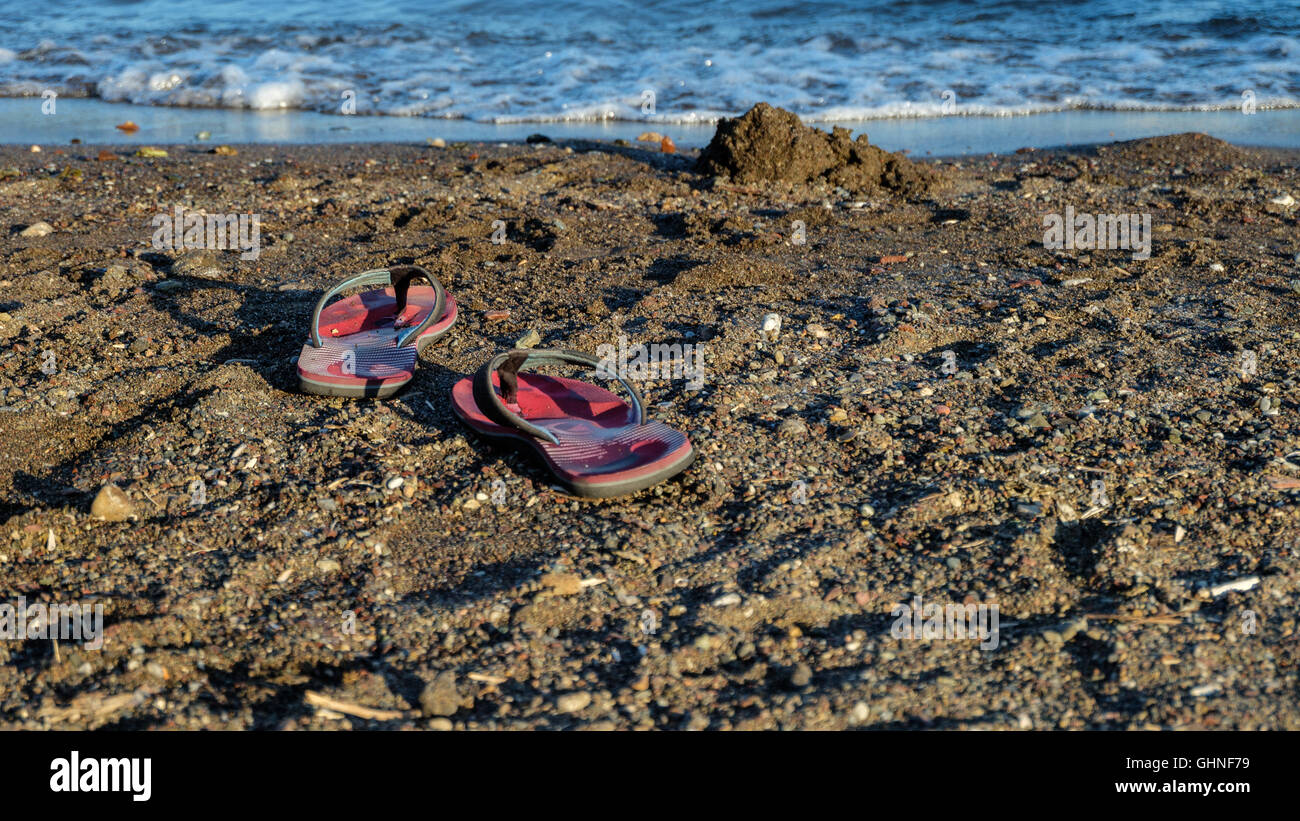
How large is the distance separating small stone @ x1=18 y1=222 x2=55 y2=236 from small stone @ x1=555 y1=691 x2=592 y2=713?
478cm

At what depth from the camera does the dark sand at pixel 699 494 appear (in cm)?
233

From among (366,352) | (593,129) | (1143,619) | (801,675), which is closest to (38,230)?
(366,352)

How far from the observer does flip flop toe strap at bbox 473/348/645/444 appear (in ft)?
10.6

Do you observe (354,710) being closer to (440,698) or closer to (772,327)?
(440,698)

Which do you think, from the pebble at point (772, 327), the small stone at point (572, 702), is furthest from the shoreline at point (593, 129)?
the small stone at point (572, 702)

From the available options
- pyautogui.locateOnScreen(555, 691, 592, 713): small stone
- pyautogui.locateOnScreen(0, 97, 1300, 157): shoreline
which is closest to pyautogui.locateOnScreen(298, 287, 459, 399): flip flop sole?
pyautogui.locateOnScreen(555, 691, 592, 713): small stone

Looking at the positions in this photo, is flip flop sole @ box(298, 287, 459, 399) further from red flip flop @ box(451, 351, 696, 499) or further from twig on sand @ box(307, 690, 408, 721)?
twig on sand @ box(307, 690, 408, 721)

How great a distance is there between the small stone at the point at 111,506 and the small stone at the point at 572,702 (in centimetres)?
145

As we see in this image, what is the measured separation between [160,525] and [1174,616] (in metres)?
2.62

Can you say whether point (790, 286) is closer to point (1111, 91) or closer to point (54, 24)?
point (1111, 91)

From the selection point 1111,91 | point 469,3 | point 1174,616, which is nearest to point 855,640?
point 1174,616

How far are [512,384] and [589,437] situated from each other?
34 cm

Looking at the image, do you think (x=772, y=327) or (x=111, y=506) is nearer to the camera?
(x=111, y=506)

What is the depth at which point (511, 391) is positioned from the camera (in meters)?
3.48
